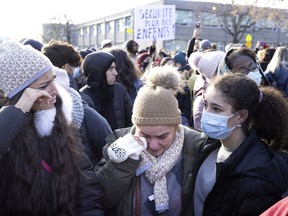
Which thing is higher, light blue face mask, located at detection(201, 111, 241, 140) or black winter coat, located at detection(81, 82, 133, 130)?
light blue face mask, located at detection(201, 111, 241, 140)

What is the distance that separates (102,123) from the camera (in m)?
2.96

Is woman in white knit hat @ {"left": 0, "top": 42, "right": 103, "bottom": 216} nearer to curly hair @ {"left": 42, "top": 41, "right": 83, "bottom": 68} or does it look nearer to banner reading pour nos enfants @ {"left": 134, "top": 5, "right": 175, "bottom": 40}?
curly hair @ {"left": 42, "top": 41, "right": 83, "bottom": 68}

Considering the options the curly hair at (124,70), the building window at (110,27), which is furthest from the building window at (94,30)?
the curly hair at (124,70)

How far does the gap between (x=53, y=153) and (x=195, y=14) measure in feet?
146

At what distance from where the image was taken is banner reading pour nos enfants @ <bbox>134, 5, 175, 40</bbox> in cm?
920

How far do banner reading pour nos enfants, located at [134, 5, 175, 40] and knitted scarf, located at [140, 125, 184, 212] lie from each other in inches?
279

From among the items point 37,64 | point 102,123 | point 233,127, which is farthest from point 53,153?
point 233,127

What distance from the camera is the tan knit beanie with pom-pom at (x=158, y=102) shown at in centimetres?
234

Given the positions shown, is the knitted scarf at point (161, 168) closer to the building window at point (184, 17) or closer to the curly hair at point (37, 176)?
the curly hair at point (37, 176)

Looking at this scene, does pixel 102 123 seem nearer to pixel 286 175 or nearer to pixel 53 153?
pixel 53 153

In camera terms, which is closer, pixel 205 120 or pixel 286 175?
pixel 286 175

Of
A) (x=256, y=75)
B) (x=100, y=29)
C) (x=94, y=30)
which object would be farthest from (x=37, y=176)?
(x=94, y=30)

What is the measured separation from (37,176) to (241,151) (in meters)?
1.20

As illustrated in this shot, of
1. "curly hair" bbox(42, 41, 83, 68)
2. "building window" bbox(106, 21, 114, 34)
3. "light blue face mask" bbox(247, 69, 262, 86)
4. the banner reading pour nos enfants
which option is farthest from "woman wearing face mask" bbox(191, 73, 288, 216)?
"building window" bbox(106, 21, 114, 34)
